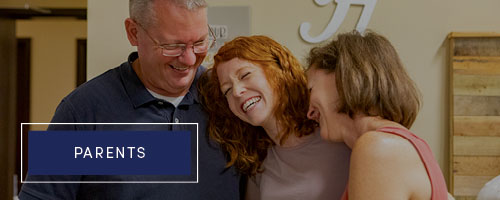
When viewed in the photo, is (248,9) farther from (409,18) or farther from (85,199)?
(85,199)

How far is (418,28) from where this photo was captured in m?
1.72

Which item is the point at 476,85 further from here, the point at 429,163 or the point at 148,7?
the point at 148,7

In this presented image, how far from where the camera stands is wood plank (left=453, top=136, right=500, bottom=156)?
1.68 meters

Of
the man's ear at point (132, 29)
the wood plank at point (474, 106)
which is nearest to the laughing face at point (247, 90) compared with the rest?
the man's ear at point (132, 29)

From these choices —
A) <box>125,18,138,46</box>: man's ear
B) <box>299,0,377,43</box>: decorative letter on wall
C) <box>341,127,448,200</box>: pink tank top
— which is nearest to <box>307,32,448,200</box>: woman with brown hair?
<box>341,127,448,200</box>: pink tank top

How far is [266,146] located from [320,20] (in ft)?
2.57

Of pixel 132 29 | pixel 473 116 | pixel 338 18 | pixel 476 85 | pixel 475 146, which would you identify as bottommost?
pixel 475 146

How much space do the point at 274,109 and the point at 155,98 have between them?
0.88ft

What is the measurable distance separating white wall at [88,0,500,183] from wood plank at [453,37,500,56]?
4 cm

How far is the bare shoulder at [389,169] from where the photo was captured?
0.68 metres

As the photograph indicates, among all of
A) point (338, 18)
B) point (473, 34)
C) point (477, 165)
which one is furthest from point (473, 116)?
point (338, 18)

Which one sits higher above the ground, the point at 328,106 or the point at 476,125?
the point at 328,106

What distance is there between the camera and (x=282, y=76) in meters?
1.03

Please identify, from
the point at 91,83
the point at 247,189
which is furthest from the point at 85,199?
the point at 247,189
